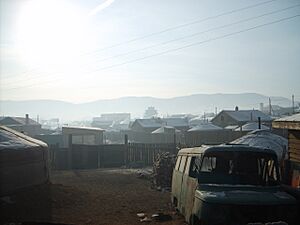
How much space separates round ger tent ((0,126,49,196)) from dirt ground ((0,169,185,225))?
410 millimetres

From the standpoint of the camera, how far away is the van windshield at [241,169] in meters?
7.96

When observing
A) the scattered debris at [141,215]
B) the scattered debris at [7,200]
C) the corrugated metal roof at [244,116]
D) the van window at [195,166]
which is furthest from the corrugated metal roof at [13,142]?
the corrugated metal roof at [244,116]

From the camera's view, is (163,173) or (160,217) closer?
(160,217)

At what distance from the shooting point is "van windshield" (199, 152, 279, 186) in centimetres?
796

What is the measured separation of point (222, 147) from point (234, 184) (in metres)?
0.93

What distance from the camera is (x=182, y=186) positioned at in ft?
32.2

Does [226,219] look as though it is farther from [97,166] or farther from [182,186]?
[97,166]

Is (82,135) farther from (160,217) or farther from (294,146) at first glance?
(160,217)

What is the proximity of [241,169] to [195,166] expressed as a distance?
49.6 inches

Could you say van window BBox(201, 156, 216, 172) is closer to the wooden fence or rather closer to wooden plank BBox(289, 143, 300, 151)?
wooden plank BBox(289, 143, 300, 151)

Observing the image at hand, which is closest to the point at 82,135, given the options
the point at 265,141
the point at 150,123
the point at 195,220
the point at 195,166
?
the point at 265,141

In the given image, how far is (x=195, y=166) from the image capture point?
898 centimetres

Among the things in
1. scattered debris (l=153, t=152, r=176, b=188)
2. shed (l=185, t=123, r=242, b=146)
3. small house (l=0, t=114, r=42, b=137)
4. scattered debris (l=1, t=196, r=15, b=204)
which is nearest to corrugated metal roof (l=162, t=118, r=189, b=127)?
shed (l=185, t=123, r=242, b=146)

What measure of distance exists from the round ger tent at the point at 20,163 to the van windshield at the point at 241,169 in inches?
313
